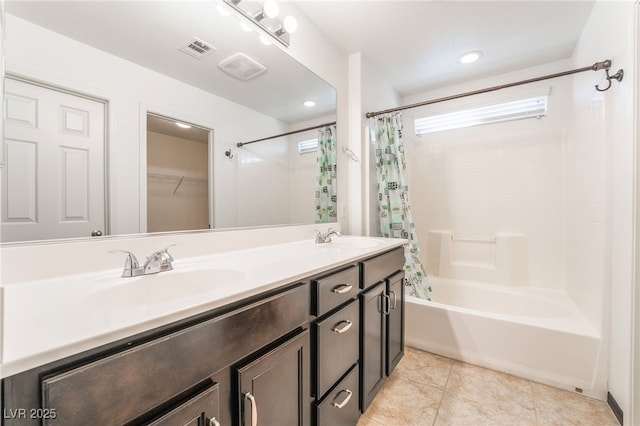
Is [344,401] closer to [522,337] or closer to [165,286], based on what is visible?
[165,286]

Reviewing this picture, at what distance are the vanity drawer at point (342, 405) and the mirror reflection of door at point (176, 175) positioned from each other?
0.86 metres

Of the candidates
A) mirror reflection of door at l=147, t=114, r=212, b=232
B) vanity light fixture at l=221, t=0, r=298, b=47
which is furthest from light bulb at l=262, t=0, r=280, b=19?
mirror reflection of door at l=147, t=114, r=212, b=232

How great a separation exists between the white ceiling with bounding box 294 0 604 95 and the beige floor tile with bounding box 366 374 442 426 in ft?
7.30

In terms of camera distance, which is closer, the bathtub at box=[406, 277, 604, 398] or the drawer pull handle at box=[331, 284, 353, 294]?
the drawer pull handle at box=[331, 284, 353, 294]

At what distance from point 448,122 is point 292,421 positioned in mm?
2757

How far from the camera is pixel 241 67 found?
1372mm

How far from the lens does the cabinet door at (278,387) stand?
0.67 m

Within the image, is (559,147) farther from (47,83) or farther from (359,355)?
(47,83)

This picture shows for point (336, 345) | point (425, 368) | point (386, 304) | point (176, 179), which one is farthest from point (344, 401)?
point (176, 179)

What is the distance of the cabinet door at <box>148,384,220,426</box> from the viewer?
519 millimetres

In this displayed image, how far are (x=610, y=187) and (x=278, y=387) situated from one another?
191 cm

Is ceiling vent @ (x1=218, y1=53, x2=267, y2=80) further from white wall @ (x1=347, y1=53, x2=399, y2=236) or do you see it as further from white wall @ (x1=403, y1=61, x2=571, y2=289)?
white wall @ (x1=403, y1=61, x2=571, y2=289)

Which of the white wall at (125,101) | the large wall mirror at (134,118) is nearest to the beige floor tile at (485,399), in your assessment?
the large wall mirror at (134,118)

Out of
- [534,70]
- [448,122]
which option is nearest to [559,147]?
[534,70]
